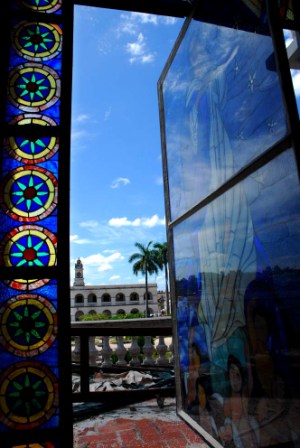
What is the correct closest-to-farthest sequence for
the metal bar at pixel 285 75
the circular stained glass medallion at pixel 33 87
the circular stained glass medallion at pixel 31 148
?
the metal bar at pixel 285 75 < the circular stained glass medallion at pixel 31 148 < the circular stained glass medallion at pixel 33 87

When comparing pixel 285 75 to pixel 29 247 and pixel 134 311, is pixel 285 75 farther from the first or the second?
pixel 134 311

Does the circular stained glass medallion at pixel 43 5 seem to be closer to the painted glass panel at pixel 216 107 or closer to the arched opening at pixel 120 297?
the painted glass panel at pixel 216 107

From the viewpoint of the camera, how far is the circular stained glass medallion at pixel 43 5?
8.85ft

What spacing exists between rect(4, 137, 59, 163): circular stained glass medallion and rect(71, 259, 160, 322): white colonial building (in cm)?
4591

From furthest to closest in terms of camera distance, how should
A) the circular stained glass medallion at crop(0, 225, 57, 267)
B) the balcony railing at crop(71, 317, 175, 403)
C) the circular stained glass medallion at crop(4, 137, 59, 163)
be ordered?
the balcony railing at crop(71, 317, 175, 403), the circular stained glass medallion at crop(4, 137, 59, 163), the circular stained glass medallion at crop(0, 225, 57, 267)

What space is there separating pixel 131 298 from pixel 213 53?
47.8m

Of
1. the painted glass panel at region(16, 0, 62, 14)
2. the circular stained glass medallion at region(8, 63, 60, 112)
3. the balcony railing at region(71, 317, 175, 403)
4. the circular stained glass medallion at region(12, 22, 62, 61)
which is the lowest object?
the balcony railing at region(71, 317, 175, 403)

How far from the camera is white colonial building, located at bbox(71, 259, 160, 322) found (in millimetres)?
47094

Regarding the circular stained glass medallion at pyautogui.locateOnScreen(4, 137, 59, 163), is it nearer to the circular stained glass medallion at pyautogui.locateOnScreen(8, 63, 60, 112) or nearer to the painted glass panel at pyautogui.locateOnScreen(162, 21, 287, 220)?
the circular stained glass medallion at pyautogui.locateOnScreen(8, 63, 60, 112)

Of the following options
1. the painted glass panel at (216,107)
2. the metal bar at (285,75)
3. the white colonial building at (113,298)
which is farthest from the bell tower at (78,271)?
the metal bar at (285,75)

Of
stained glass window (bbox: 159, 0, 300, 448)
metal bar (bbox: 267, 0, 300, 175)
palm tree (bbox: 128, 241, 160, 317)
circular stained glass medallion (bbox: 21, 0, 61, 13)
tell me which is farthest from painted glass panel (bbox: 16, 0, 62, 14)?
palm tree (bbox: 128, 241, 160, 317)

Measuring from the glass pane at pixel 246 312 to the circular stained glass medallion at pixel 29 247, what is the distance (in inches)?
45.4

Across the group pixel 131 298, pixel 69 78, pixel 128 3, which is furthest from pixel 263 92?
pixel 131 298

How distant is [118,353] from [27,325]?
303 centimetres
